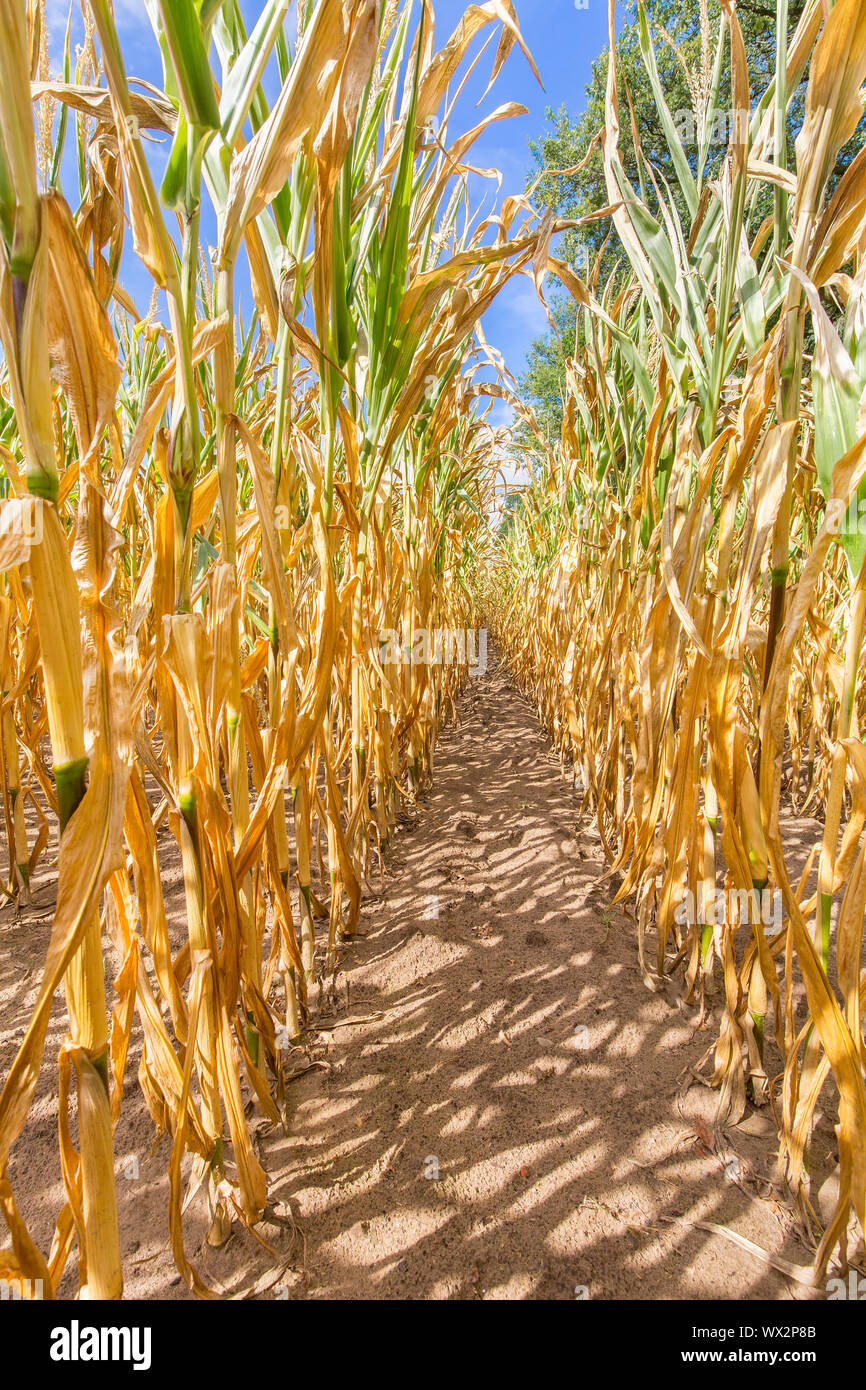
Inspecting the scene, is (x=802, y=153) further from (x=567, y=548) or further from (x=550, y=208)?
(x=567, y=548)

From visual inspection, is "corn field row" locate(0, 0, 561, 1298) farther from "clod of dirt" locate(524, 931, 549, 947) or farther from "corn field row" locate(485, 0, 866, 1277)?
"clod of dirt" locate(524, 931, 549, 947)

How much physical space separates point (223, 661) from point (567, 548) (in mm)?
1777

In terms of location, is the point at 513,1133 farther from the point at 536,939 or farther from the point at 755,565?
the point at 755,565

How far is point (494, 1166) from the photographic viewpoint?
70cm

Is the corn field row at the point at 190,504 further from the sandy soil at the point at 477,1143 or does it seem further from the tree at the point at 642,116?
the tree at the point at 642,116

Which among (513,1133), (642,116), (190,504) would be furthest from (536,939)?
(642,116)

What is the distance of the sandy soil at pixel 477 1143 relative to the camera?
593mm

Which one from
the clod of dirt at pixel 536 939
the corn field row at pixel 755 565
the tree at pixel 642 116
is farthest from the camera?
the tree at pixel 642 116

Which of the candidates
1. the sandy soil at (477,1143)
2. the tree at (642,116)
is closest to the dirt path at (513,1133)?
the sandy soil at (477,1143)

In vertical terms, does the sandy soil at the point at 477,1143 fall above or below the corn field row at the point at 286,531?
below

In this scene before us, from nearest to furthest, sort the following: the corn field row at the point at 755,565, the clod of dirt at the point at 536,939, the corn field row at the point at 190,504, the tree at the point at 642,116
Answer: the corn field row at the point at 190,504, the corn field row at the point at 755,565, the clod of dirt at the point at 536,939, the tree at the point at 642,116

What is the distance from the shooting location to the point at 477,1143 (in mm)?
731

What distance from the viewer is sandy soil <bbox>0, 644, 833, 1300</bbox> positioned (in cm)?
59
